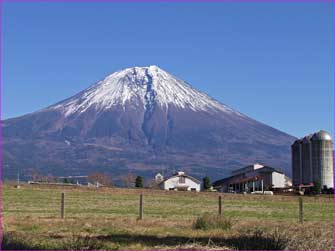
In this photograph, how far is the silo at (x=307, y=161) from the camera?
336 ft

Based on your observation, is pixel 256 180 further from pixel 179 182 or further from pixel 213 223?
pixel 213 223

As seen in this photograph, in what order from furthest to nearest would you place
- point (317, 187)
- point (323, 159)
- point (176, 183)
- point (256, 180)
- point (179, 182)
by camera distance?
1. point (179, 182)
2. point (176, 183)
3. point (256, 180)
4. point (323, 159)
5. point (317, 187)

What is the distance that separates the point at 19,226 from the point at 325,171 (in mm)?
84778

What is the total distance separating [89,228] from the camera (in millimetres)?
18828

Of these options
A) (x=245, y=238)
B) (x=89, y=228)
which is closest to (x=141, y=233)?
(x=89, y=228)

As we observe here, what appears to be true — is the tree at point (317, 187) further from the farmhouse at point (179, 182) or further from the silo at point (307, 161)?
the farmhouse at point (179, 182)

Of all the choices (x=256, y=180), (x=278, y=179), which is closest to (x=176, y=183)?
(x=256, y=180)

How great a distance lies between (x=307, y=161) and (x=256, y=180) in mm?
19117

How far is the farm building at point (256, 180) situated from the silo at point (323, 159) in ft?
51.4

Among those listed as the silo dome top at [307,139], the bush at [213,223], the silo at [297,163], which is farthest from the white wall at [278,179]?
the bush at [213,223]

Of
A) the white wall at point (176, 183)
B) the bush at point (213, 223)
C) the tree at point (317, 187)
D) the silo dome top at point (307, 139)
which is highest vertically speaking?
the silo dome top at point (307, 139)

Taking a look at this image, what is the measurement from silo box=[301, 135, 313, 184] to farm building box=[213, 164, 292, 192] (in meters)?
12.8

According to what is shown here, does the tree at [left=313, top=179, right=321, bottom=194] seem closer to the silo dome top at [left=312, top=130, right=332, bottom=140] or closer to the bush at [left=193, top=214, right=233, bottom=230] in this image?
the silo dome top at [left=312, top=130, right=332, bottom=140]

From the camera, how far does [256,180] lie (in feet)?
401
